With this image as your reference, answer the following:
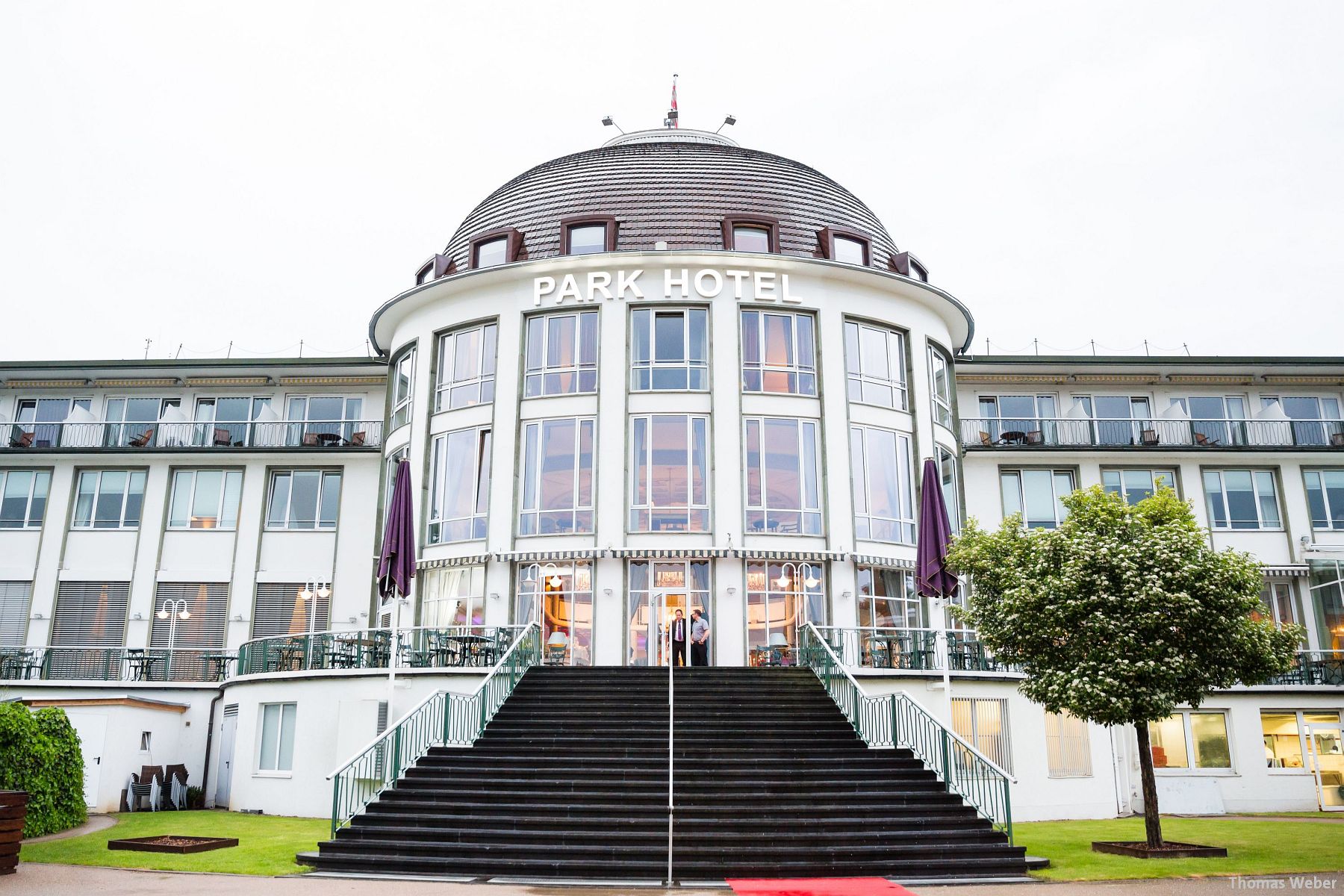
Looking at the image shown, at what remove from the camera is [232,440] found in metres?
33.0

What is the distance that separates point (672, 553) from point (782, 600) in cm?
272

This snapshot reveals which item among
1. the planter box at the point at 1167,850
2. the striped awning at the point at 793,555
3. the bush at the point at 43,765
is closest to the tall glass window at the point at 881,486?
the striped awning at the point at 793,555

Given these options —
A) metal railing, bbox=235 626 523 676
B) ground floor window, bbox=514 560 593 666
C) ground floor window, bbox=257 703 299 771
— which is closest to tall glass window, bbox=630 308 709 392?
ground floor window, bbox=514 560 593 666

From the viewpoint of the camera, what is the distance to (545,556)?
81.4ft

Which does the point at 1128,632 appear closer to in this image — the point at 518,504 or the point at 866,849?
the point at 866,849

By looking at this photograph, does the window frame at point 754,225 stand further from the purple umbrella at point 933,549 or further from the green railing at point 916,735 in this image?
the green railing at point 916,735

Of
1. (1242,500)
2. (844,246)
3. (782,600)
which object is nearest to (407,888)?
(782,600)

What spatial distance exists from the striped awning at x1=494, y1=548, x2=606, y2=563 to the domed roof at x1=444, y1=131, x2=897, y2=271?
26.2ft

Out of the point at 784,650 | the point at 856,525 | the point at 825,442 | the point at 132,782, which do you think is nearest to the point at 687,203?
the point at 825,442

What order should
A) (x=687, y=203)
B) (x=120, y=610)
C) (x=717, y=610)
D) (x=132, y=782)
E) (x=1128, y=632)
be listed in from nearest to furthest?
(x=1128, y=632), (x=132, y=782), (x=717, y=610), (x=687, y=203), (x=120, y=610)

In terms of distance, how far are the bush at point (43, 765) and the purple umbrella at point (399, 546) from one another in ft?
18.9

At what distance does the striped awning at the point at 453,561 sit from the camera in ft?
82.9

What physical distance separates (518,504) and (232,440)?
12340 mm

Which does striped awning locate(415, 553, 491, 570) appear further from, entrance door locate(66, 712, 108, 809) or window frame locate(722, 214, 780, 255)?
window frame locate(722, 214, 780, 255)
